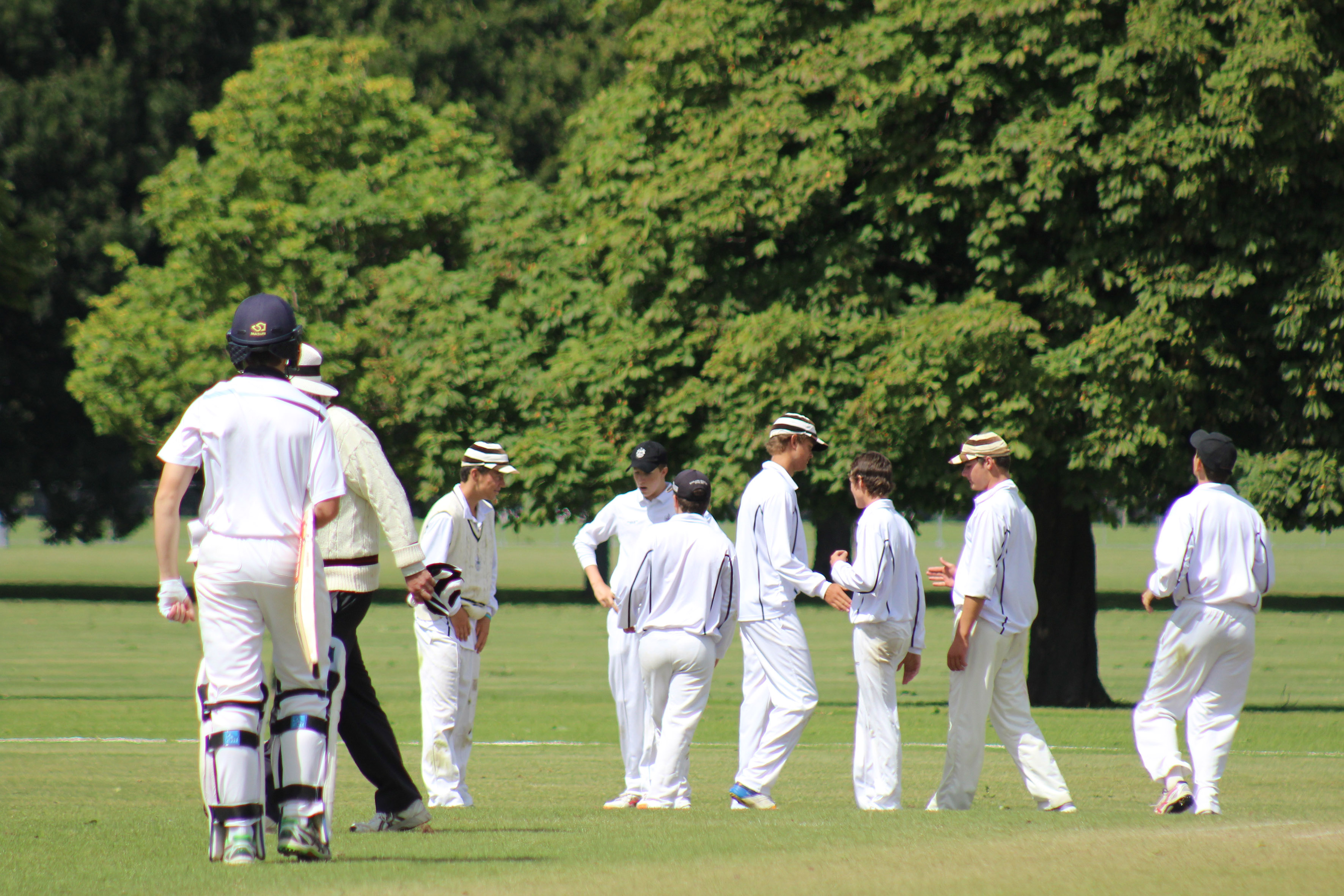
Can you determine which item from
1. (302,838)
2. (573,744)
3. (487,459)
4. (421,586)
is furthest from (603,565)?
(302,838)

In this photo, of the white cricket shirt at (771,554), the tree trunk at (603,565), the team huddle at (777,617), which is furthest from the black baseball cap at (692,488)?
the tree trunk at (603,565)

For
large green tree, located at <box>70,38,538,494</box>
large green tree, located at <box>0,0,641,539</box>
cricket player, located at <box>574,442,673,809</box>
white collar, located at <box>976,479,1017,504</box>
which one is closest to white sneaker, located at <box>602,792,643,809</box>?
cricket player, located at <box>574,442,673,809</box>

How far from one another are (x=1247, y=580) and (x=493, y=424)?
52.8 ft

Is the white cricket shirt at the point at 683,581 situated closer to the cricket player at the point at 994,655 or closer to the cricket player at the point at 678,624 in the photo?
the cricket player at the point at 678,624

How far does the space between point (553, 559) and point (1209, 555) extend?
61082 millimetres

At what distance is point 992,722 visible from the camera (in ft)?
26.9

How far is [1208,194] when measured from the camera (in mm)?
14906

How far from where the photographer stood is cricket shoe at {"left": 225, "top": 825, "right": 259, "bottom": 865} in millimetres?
5453

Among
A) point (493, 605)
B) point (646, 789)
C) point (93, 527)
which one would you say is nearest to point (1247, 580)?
point (646, 789)

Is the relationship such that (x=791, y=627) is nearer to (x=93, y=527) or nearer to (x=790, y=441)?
(x=790, y=441)

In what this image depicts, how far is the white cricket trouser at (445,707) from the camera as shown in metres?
8.65

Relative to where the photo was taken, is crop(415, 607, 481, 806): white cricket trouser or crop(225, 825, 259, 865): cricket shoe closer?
crop(225, 825, 259, 865): cricket shoe

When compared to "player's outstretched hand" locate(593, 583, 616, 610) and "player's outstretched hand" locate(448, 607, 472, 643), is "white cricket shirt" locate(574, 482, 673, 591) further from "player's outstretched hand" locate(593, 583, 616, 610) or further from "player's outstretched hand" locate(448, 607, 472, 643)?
"player's outstretched hand" locate(448, 607, 472, 643)

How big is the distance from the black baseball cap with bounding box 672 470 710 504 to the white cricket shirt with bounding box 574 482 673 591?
2.67ft
